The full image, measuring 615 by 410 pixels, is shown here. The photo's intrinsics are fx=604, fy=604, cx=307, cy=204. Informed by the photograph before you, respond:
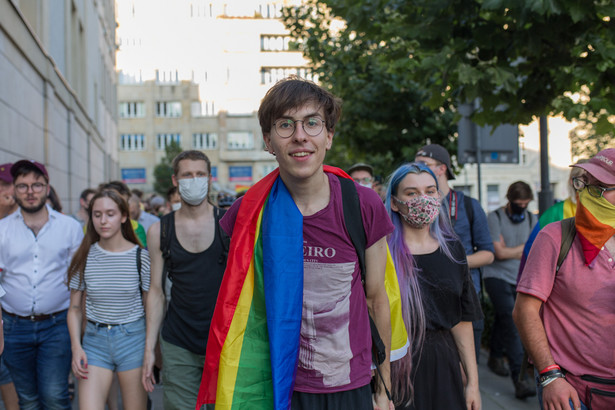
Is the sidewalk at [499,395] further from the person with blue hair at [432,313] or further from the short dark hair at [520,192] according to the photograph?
the person with blue hair at [432,313]

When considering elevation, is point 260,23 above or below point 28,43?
above

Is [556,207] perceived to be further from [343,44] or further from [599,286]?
[343,44]

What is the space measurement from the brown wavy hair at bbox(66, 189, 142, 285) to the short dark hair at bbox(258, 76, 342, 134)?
2.44 m

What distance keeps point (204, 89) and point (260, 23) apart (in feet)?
29.6

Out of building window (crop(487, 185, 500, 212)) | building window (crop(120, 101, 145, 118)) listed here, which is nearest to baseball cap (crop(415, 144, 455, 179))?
building window (crop(487, 185, 500, 212))

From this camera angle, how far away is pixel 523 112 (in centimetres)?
630

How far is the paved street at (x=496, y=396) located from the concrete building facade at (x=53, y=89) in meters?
4.28

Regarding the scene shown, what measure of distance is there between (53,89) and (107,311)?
9.59 metres

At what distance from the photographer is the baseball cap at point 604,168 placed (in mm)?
2846

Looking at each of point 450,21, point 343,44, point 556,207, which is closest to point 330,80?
point 343,44

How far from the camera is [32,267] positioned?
4680 mm

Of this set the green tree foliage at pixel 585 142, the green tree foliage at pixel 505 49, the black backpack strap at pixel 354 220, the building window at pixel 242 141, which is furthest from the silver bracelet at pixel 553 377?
the building window at pixel 242 141

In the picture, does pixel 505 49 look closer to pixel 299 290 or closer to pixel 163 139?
pixel 299 290

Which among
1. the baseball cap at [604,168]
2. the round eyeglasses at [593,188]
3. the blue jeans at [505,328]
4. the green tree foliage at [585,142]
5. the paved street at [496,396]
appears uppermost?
the green tree foliage at [585,142]
